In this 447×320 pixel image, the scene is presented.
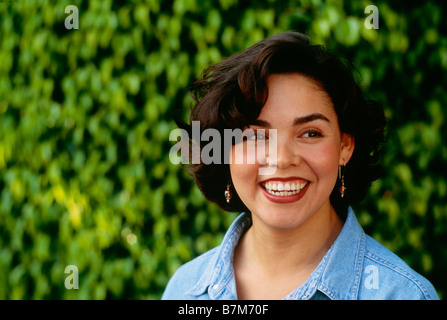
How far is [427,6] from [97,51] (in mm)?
1646

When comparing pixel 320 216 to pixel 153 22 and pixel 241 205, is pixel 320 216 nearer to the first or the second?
pixel 241 205

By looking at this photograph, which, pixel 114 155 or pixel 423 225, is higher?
pixel 114 155

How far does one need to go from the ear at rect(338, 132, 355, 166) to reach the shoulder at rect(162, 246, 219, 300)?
0.57m

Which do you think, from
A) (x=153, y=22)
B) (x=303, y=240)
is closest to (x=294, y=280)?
(x=303, y=240)

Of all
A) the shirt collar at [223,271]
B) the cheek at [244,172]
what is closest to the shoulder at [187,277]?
the shirt collar at [223,271]

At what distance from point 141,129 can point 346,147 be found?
1.25 meters

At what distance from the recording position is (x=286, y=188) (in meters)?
1.32

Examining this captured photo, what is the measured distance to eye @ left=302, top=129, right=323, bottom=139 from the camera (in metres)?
1.33

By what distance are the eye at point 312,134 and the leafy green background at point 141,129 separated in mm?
863

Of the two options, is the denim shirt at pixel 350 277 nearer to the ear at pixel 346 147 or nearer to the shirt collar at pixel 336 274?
Result: the shirt collar at pixel 336 274

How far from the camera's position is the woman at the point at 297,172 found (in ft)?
4.30

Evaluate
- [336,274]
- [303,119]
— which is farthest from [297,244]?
[303,119]

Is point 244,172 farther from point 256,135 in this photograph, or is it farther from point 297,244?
point 297,244

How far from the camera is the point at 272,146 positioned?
1.31 metres
